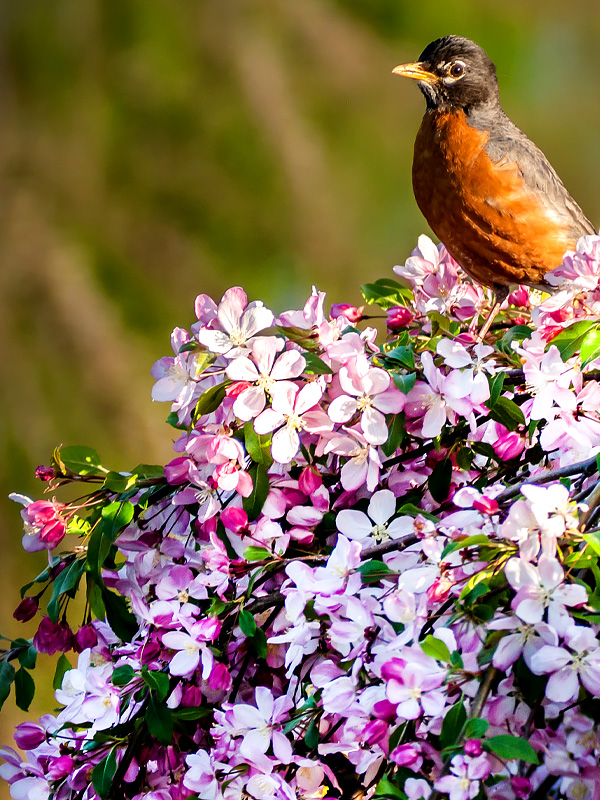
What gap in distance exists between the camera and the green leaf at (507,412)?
0.71 metres

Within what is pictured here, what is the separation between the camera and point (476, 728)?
46 cm

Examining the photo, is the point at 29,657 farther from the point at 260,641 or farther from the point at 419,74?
the point at 419,74

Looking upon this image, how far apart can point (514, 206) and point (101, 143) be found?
1486mm

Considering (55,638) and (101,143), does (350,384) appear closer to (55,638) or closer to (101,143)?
(55,638)

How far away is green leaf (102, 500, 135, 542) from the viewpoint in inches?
28.7

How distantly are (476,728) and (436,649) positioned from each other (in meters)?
0.05

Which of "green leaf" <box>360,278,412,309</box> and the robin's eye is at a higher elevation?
the robin's eye

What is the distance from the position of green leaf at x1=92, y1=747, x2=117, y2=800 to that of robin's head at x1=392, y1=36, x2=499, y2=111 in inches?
46.8

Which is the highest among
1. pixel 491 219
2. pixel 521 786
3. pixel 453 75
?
pixel 453 75

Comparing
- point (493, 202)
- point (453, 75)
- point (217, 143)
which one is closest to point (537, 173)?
point (493, 202)

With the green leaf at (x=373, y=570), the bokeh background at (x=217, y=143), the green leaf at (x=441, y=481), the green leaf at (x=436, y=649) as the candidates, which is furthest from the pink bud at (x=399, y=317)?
the bokeh background at (x=217, y=143)

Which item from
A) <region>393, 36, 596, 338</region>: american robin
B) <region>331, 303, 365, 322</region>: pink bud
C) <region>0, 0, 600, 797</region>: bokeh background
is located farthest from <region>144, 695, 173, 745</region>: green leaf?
<region>0, 0, 600, 797</region>: bokeh background

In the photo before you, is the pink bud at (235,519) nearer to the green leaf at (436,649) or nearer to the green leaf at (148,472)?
the green leaf at (148,472)

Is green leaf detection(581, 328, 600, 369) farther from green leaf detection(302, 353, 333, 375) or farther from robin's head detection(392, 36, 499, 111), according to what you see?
robin's head detection(392, 36, 499, 111)
